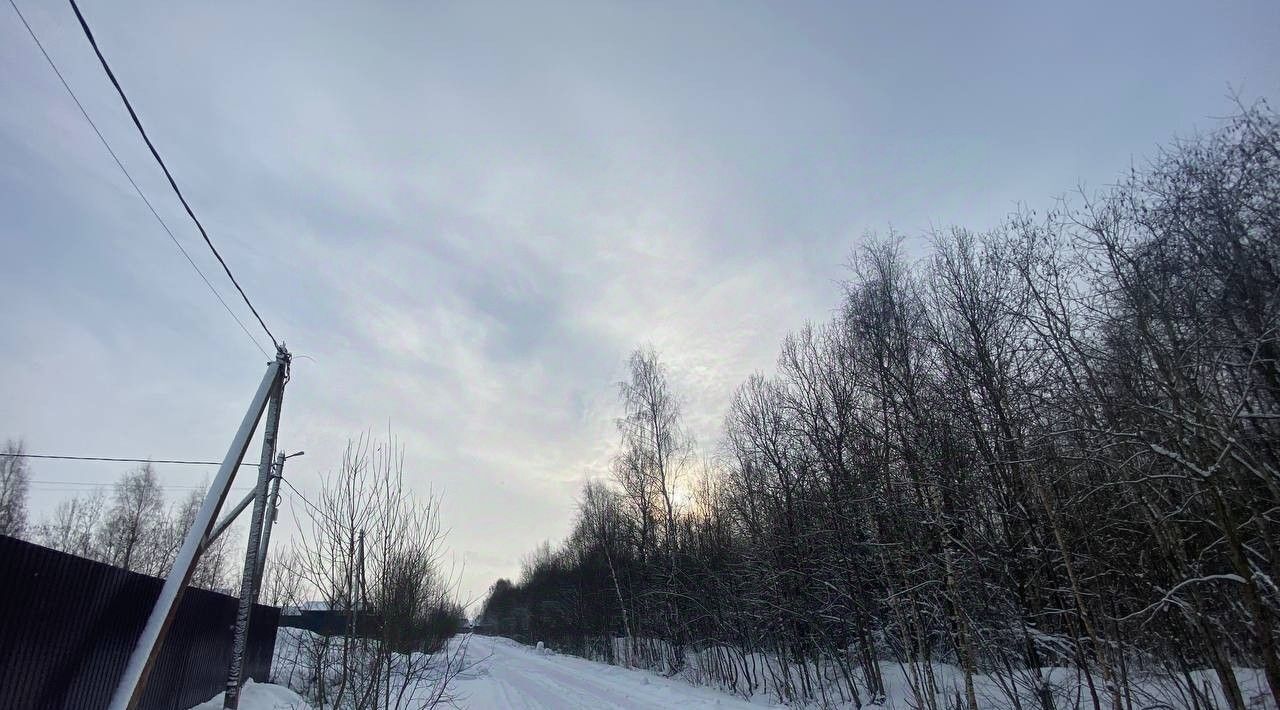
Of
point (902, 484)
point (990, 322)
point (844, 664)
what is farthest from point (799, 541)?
point (990, 322)

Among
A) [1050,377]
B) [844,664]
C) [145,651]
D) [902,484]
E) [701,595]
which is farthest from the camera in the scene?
[701,595]

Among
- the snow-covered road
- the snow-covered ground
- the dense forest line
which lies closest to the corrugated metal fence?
the snow-covered ground

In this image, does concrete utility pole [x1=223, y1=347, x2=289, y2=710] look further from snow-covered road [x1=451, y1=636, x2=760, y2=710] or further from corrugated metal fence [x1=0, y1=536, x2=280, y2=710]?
snow-covered road [x1=451, y1=636, x2=760, y2=710]

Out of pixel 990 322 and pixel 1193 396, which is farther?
pixel 990 322

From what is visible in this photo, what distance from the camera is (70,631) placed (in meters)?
6.85

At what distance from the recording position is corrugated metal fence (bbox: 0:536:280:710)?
229 inches

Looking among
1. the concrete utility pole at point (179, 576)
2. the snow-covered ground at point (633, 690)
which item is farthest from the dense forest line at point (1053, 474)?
the concrete utility pole at point (179, 576)

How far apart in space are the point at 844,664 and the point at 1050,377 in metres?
10.2

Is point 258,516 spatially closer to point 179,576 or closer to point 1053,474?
point 179,576

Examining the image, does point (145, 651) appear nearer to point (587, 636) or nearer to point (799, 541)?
point (799, 541)

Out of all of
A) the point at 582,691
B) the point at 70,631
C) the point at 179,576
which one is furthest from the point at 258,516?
the point at 582,691

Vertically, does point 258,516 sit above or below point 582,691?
above

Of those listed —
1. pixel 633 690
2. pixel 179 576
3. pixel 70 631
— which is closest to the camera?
pixel 70 631

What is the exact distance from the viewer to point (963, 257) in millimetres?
14133
